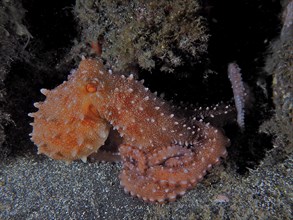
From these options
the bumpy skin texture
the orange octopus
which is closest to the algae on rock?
the orange octopus

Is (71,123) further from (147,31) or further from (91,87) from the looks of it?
(147,31)

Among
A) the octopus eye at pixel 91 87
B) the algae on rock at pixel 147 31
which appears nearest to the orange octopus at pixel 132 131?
the octopus eye at pixel 91 87

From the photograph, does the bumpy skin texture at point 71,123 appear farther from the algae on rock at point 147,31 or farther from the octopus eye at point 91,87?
the algae on rock at point 147,31

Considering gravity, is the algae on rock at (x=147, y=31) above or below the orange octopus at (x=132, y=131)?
above

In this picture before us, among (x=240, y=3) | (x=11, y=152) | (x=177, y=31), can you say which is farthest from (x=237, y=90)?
(x=11, y=152)

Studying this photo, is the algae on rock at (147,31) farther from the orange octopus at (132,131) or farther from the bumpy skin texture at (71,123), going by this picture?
the bumpy skin texture at (71,123)

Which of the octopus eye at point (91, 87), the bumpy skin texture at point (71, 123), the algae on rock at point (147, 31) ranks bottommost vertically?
the bumpy skin texture at point (71, 123)

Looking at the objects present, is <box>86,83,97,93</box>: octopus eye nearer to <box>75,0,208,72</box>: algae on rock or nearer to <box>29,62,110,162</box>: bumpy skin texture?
<box>29,62,110,162</box>: bumpy skin texture

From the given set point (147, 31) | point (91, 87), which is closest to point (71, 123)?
point (91, 87)

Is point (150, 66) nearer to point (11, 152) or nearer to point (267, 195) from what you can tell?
point (267, 195)
